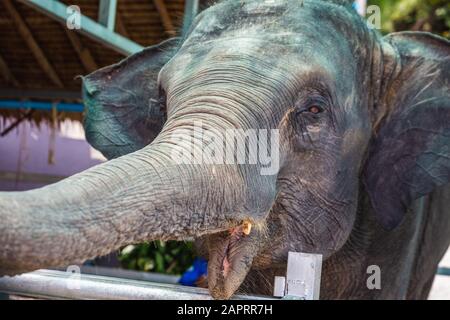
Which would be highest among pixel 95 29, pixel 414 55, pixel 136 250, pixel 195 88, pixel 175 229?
pixel 95 29

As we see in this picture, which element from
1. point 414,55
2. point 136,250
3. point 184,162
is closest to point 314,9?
point 414,55

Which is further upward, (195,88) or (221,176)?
(195,88)

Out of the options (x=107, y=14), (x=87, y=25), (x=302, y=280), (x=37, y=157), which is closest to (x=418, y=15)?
(x=37, y=157)

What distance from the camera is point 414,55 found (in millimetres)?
3438

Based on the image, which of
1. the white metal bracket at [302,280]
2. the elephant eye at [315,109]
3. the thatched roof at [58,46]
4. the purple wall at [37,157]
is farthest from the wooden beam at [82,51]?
the white metal bracket at [302,280]

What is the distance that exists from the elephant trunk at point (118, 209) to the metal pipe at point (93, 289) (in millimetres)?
147

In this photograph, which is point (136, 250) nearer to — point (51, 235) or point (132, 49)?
point (132, 49)

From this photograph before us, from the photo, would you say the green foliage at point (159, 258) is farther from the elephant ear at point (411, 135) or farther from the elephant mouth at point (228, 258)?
the elephant mouth at point (228, 258)

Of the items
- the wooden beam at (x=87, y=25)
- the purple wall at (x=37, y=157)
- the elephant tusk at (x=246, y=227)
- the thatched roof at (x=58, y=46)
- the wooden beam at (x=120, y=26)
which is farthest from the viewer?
the purple wall at (x=37, y=157)

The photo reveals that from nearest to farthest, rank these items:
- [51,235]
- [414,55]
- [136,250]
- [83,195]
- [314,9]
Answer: [51,235] < [83,195] < [314,9] < [414,55] < [136,250]

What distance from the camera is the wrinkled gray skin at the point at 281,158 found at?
188cm

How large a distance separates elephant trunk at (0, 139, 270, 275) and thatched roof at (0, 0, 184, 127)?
3.82 metres

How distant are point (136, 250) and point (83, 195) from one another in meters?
7.36

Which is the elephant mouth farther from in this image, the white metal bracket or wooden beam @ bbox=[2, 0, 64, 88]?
wooden beam @ bbox=[2, 0, 64, 88]
